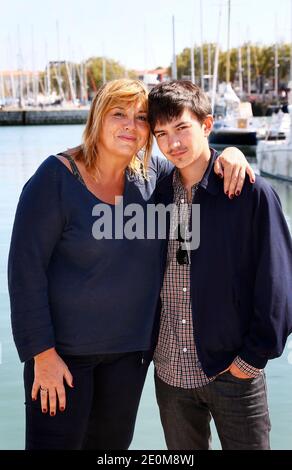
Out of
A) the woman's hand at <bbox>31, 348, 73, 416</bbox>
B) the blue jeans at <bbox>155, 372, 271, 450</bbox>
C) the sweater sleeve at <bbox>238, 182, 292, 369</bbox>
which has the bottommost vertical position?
the blue jeans at <bbox>155, 372, 271, 450</bbox>

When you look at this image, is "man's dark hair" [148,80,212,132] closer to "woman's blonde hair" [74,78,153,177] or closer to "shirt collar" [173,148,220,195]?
"woman's blonde hair" [74,78,153,177]

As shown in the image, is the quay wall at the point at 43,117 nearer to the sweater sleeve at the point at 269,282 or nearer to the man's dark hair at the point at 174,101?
the man's dark hair at the point at 174,101

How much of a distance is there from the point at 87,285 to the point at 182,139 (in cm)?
63

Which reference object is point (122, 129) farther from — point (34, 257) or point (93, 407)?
point (93, 407)

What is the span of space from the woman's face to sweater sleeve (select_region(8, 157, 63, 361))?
241mm

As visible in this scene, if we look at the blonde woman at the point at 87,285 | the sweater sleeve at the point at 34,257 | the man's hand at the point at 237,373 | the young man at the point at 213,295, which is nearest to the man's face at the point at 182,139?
the young man at the point at 213,295

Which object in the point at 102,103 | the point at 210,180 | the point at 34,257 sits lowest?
the point at 34,257

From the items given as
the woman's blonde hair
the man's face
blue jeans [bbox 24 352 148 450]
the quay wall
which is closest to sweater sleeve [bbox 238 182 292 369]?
the man's face

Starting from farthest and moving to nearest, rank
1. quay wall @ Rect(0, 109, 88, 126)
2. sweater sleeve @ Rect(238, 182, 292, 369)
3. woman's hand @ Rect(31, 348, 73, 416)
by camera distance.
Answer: quay wall @ Rect(0, 109, 88, 126)
woman's hand @ Rect(31, 348, 73, 416)
sweater sleeve @ Rect(238, 182, 292, 369)

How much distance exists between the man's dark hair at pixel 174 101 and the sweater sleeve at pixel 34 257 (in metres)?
0.43

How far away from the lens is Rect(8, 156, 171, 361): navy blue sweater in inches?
102

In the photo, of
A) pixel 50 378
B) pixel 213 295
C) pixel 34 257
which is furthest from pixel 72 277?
pixel 213 295

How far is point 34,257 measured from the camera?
8.50 feet

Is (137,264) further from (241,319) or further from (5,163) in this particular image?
(5,163)
